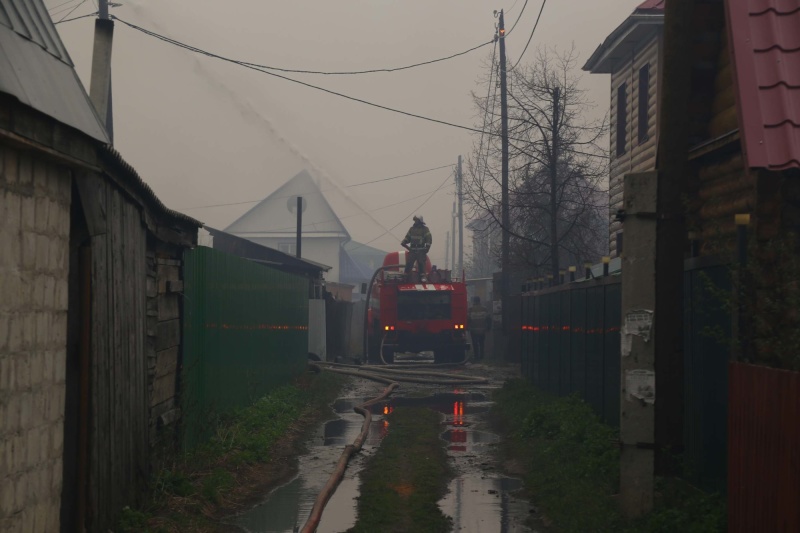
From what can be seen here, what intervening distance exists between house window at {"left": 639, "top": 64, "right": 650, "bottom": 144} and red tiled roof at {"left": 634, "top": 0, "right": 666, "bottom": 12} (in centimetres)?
121

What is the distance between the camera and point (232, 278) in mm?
13289

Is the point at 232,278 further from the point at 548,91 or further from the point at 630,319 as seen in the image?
the point at 548,91

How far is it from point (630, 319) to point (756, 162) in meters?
2.52

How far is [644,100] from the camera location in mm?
20844

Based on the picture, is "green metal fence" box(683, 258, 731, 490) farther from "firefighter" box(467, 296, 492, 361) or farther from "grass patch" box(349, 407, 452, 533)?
"firefighter" box(467, 296, 492, 361)

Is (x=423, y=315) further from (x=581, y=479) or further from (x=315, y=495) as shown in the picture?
(x=581, y=479)

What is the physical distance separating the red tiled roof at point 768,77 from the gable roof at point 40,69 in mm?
4344

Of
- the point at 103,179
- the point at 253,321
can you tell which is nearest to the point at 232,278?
the point at 253,321

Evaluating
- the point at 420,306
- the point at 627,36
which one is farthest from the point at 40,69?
the point at 420,306

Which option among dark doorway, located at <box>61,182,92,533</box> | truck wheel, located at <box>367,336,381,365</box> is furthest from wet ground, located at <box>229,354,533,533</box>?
truck wheel, located at <box>367,336,381,365</box>

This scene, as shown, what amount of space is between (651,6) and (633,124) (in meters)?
2.58

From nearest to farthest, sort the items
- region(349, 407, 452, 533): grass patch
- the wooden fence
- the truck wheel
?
the wooden fence, region(349, 407, 452, 533): grass patch, the truck wheel

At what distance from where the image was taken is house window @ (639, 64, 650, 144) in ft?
67.3

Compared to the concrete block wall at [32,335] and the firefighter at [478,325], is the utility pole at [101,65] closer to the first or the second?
the concrete block wall at [32,335]
